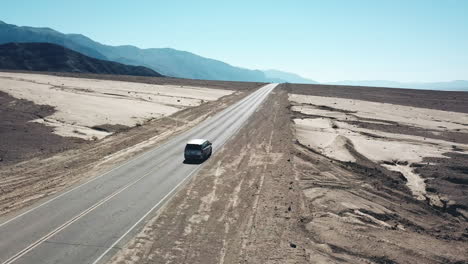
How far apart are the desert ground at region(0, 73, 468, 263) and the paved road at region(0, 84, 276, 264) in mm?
1075

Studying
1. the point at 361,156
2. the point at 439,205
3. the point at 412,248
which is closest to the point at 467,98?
the point at 361,156

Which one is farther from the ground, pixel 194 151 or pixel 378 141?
pixel 378 141

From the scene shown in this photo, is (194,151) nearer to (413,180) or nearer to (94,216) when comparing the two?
(94,216)

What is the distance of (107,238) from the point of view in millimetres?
17672

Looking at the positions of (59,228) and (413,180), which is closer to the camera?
(59,228)

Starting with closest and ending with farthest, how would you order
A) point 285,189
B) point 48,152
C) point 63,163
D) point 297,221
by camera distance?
point 297,221 < point 285,189 < point 63,163 < point 48,152

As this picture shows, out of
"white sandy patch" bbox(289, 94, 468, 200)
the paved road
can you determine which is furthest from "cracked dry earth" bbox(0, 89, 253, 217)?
"white sandy patch" bbox(289, 94, 468, 200)

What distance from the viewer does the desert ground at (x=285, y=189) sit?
57.0 ft

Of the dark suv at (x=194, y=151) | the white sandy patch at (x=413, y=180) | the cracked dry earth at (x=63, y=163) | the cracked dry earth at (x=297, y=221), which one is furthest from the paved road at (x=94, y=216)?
the white sandy patch at (x=413, y=180)

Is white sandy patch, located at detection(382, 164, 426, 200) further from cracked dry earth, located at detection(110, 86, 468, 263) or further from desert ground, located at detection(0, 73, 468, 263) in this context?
cracked dry earth, located at detection(110, 86, 468, 263)

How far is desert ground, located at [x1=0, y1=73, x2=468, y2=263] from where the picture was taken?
17.4 metres

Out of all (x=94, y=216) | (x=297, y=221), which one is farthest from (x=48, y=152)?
(x=297, y=221)

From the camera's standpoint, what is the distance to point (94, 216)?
20172mm

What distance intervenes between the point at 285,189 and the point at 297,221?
5.29m
